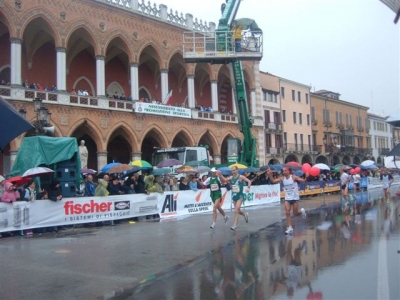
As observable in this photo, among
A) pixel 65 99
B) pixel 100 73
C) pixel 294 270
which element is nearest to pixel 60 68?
pixel 65 99

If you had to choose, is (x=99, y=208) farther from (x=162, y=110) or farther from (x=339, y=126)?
(x=339, y=126)

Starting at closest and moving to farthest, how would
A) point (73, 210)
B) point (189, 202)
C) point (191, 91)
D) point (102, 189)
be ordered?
point (73, 210) → point (102, 189) → point (189, 202) → point (191, 91)

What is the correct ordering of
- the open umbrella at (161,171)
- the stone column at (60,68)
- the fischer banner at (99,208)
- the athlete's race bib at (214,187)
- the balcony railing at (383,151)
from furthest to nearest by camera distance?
the balcony railing at (383,151) < the stone column at (60,68) < the open umbrella at (161,171) < the athlete's race bib at (214,187) < the fischer banner at (99,208)

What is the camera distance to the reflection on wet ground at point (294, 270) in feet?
20.4

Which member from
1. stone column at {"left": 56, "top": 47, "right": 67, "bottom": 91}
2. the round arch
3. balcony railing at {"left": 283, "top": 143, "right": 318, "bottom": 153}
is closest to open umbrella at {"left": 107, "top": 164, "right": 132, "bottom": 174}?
stone column at {"left": 56, "top": 47, "right": 67, "bottom": 91}

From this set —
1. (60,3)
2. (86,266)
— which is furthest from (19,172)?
(60,3)

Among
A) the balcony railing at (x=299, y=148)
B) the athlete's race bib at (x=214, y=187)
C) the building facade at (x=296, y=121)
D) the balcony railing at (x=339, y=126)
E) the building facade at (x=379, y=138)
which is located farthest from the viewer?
the building facade at (x=379, y=138)

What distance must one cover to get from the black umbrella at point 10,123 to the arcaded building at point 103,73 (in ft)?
65.6

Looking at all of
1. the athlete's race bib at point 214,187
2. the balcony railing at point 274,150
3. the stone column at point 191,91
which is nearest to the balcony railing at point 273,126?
the balcony railing at point 274,150

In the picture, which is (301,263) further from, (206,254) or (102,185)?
(102,185)

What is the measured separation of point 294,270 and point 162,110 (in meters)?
24.9

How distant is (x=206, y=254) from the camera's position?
932cm

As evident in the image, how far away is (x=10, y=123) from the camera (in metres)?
4.74

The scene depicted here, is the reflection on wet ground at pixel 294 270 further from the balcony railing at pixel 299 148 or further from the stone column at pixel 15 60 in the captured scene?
the balcony railing at pixel 299 148
